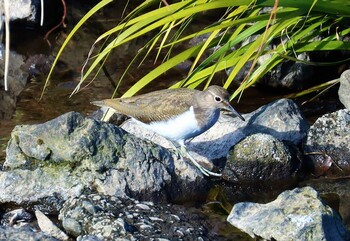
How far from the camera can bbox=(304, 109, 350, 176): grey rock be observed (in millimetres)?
7234

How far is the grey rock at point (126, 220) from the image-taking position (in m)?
5.63

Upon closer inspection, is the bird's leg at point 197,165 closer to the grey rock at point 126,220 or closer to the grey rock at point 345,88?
the grey rock at point 126,220

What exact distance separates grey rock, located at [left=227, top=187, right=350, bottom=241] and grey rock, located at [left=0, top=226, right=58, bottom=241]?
60.7 inches

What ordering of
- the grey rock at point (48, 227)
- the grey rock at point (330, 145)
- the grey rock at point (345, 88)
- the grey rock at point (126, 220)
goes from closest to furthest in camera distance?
the grey rock at point (126, 220)
the grey rock at point (48, 227)
the grey rock at point (330, 145)
the grey rock at point (345, 88)

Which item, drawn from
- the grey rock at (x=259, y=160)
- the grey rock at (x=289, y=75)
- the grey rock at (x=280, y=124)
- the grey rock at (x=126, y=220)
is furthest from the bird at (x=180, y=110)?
the grey rock at (x=289, y=75)

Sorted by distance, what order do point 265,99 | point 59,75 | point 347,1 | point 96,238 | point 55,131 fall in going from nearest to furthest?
1. point 96,238
2. point 55,131
3. point 347,1
4. point 265,99
5. point 59,75

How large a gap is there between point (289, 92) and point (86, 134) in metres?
3.33

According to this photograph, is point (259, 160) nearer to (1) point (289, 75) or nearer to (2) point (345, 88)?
(2) point (345, 88)

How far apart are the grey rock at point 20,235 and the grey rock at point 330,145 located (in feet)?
9.94

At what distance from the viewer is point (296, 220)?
5.56 meters

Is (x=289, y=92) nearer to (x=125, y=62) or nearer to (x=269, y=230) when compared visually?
(x=125, y=62)

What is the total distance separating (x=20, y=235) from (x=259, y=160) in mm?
2638

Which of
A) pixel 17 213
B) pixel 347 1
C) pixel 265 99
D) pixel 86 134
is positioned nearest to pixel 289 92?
pixel 265 99

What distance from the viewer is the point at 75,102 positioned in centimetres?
→ 896
